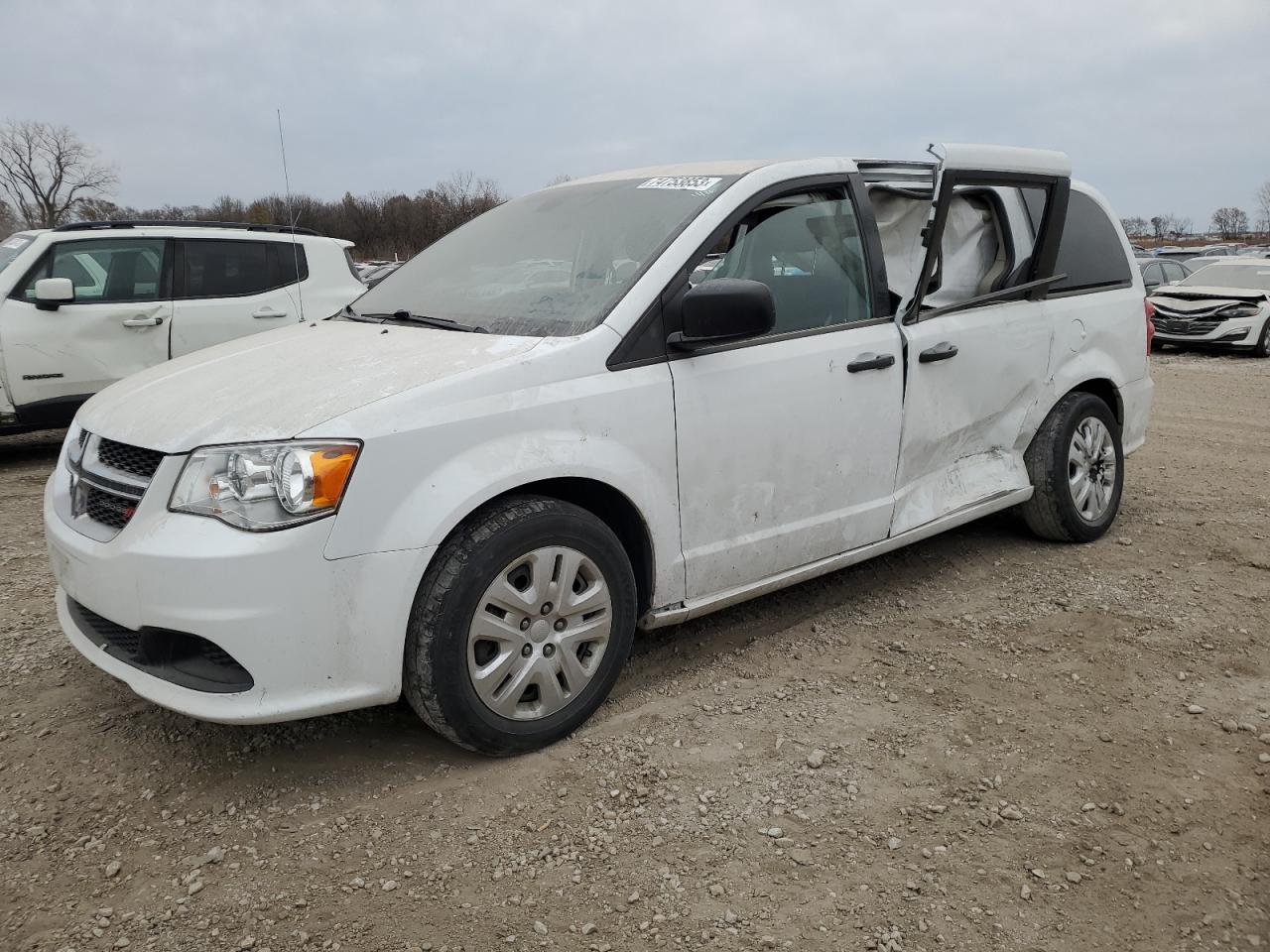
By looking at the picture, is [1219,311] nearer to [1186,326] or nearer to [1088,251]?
[1186,326]

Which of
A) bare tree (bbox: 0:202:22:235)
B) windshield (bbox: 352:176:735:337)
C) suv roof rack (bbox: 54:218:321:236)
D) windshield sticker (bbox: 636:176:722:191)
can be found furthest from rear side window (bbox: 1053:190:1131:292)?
bare tree (bbox: 0:202:22:235)

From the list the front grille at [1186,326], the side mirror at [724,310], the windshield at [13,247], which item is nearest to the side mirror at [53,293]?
the windshield at [13,247]

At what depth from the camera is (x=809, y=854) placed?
8.61ft

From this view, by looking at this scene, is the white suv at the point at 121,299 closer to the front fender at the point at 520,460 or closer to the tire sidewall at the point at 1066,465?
the front fender at the point at 520,460

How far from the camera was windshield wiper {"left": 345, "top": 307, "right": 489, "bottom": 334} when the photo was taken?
338cm

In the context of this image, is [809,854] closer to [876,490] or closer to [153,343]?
[876,490]

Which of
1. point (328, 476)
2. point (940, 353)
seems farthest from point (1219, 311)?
point (328, 476)

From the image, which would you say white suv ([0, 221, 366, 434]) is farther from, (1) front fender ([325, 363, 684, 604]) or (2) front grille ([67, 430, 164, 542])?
(1) front fender ([325, 363, 684, 604])

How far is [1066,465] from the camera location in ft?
15.8

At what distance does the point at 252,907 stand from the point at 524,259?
7.57 ft

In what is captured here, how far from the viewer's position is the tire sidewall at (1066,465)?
15.6 ft

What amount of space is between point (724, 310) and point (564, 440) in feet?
2.18

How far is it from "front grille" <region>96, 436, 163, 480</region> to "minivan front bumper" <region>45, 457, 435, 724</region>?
101mm

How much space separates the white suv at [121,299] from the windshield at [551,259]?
162 inches
